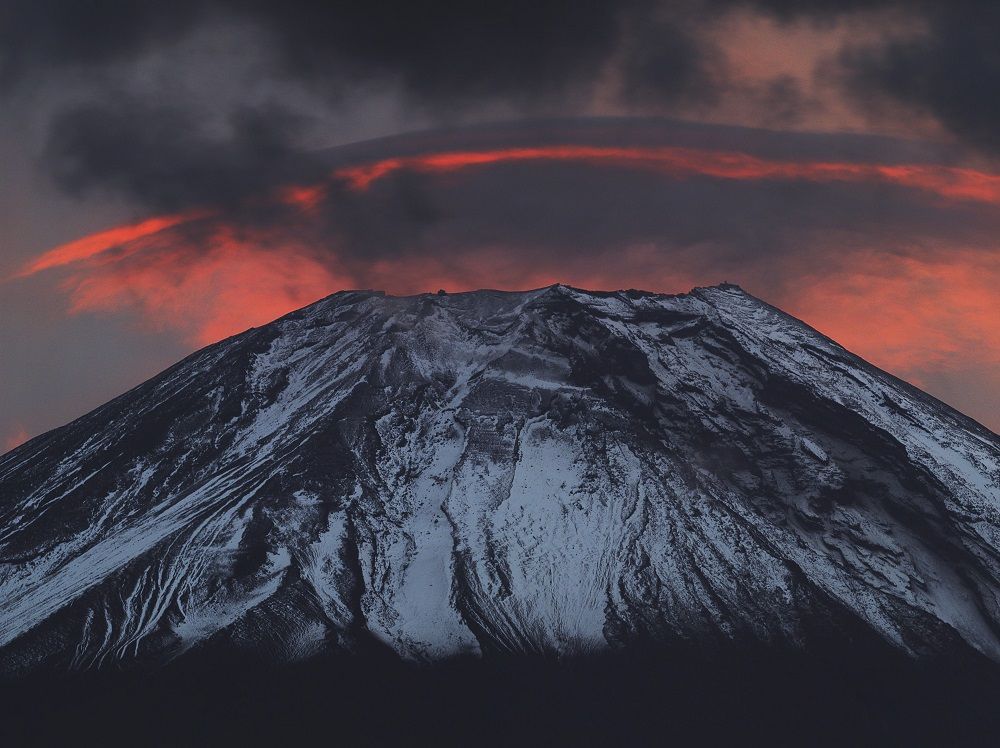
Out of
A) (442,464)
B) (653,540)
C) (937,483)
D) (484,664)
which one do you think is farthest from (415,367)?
(937,483)

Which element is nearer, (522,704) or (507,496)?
(522,704)

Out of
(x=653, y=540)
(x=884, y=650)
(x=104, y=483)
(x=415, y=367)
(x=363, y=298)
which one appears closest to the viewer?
(x=884, y=650)

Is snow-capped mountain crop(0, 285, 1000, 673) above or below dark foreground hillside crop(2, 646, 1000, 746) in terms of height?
above

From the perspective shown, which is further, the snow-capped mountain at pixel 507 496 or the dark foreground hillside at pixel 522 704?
the snow-capped mountain at pixel 507 496

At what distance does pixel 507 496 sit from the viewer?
5778 inches

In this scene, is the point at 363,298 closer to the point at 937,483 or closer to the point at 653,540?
the point at 653,540

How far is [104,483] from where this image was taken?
15088cm

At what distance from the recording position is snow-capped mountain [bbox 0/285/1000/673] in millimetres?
129250

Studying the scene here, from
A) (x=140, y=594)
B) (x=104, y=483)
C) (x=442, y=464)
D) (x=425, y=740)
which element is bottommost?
(x=425, y=740)

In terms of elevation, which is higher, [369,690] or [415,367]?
[415,367]

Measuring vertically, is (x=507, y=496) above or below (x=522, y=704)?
above

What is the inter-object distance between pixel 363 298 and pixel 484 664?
77.4 meters

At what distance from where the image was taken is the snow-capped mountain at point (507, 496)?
5089 inches

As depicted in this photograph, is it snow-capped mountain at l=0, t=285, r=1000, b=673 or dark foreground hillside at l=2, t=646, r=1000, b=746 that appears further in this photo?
snow-capped mountain at l=0, t=285, r=1000, b=673
